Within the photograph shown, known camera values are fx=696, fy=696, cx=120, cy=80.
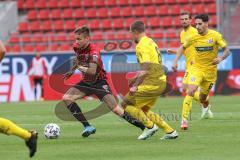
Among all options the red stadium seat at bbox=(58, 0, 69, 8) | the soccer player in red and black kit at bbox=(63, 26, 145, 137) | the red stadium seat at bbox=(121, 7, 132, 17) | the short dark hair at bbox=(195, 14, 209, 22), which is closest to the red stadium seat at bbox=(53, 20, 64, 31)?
the red stadium seat at bbox=(58, 0, 69, 8)

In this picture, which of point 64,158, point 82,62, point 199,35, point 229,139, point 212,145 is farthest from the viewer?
point 199,35

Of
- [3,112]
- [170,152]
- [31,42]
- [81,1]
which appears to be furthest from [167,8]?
[170,152]

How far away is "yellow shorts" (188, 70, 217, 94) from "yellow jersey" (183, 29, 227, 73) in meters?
0.11

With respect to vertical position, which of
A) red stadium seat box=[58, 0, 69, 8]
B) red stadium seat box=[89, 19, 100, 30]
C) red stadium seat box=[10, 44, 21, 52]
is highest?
red stadium seat box=[58, 0, 69, 8]

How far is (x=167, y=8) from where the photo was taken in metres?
33.1

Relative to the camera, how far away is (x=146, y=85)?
39.5 ft

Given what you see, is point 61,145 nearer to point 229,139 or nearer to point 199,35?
point 229,139

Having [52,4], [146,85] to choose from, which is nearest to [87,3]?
[52,4]

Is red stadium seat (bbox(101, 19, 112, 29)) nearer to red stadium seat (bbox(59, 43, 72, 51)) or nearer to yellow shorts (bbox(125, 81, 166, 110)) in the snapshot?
red stadium seat (bbox(59, 43, 72, 51))

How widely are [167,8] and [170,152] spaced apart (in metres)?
23.2

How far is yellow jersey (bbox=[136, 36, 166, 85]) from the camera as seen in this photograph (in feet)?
38.2

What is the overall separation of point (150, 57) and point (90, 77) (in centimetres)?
151

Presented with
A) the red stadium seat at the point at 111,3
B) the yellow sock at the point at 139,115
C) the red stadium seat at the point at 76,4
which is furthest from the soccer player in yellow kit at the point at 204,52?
the red stadium seat at the point at 76,4

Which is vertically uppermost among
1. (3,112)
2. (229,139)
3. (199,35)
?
(199,35)
